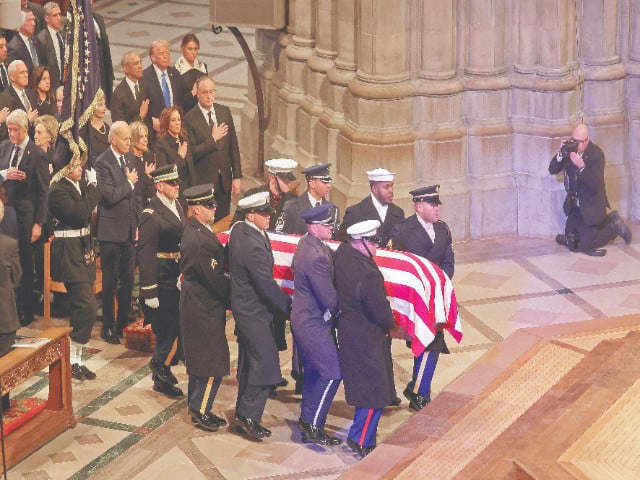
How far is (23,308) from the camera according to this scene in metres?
12.5

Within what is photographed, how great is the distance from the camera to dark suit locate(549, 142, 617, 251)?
13969 millimetres

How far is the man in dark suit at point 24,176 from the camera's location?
12047 millimetres

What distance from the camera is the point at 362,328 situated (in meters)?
10.2

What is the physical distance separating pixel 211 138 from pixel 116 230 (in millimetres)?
1896

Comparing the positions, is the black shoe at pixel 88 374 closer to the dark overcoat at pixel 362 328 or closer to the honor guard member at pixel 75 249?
the honor guard member at pixel 75 249

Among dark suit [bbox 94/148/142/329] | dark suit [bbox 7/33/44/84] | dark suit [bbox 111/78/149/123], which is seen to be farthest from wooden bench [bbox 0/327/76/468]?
dark suit [bbox 7/33/44/84]

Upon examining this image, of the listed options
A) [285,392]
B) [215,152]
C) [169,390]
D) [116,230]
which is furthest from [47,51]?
[285,392]

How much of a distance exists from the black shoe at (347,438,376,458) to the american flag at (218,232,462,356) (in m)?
0.71

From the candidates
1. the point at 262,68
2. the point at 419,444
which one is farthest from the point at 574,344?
the point at 262,68

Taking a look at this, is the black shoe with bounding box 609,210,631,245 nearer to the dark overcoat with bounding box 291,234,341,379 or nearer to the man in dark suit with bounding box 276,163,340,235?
the man in dark suit with bounding box 276,163,340,235

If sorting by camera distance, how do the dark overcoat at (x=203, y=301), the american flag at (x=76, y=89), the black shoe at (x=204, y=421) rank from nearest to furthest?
the dark overcoat at (x=203, y=301) < the black shoe at (x=204, y=421) < the american flag at (x=76, y=89)

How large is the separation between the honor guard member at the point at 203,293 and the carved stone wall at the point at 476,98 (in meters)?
3.72

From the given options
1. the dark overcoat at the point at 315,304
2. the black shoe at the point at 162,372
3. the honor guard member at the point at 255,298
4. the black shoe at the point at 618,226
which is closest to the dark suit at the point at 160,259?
the black shoe at the point at 162,372

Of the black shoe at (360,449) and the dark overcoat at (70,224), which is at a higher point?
the dark overcoat at (70,224)
